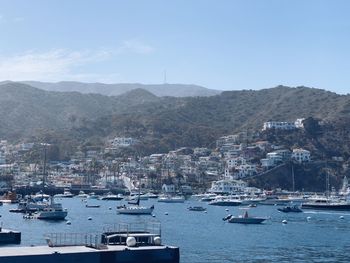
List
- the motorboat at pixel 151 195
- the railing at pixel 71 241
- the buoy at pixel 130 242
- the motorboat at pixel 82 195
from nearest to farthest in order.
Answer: the buoy at pixel 130 242
the railing at pixel 71 241
the motorboat at pixel 151 195
the motorboat at pixel 82 195

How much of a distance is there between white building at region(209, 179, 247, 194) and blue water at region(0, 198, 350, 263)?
58.8m

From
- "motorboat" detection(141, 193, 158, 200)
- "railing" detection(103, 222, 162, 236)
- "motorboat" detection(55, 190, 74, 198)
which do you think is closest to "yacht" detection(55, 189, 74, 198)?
"motorboat" detection(55, 190, 74, 198)

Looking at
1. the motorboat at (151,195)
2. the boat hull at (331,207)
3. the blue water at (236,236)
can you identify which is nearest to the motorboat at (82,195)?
the motorboat at (151,195)

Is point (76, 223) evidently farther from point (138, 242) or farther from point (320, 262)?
point (138, 242)

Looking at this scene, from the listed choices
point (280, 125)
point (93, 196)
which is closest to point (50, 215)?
point (93, 196)

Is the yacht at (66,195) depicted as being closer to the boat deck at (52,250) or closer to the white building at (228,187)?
the white building at (228,187)

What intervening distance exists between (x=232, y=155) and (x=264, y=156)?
10.7 m

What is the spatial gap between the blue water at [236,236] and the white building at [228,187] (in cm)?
5885

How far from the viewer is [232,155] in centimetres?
18200

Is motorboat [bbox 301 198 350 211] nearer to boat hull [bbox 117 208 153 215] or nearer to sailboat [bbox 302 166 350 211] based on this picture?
sailboat [bbox 302 166 350 211]

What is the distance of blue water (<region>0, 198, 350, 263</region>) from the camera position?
1801 inches

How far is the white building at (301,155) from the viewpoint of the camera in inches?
6486

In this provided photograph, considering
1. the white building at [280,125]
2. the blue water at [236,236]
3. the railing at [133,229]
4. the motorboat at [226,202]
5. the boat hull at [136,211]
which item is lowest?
the blue water at [236,236]

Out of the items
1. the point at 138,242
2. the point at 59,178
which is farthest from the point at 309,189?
the point at 138,242
